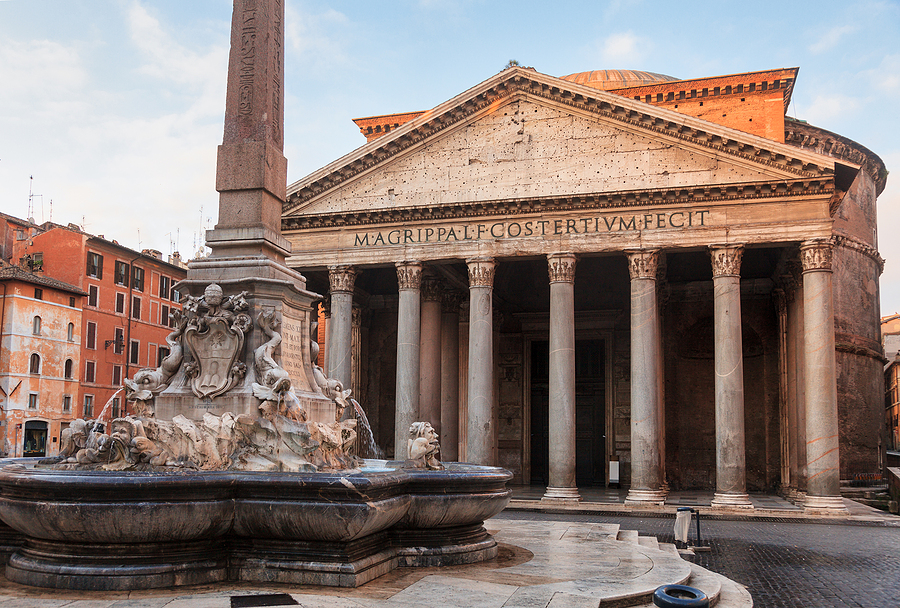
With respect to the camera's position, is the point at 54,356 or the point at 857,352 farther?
the point at 54,356

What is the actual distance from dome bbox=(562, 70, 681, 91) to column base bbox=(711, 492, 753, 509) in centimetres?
2249

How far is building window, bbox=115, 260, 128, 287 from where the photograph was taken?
41.2 meters

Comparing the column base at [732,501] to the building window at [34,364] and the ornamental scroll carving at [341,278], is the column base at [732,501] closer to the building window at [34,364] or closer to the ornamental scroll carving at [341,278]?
the ornamental scroll carving at [341,278]

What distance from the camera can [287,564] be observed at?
6086mm

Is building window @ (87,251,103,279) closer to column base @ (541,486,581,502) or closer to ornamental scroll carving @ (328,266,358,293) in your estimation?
ornamental scroll carving @ (328,266,358,293)

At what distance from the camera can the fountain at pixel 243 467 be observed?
5.75 m

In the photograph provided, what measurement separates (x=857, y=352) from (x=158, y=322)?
34.7 meters

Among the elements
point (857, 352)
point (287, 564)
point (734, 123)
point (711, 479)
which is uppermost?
point (734, 123)

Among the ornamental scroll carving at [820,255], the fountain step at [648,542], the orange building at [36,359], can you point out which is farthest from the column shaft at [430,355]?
the orange building at [36,359]

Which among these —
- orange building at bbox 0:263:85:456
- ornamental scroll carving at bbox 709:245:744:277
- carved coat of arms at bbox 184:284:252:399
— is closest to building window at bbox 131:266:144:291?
orange building at bbox 0:263:85:456

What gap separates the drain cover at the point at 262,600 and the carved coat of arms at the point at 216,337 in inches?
95.3

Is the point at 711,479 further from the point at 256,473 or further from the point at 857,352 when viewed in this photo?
the point at 256,473

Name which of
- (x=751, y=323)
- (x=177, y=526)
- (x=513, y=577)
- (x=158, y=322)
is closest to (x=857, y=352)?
(x=751, y=323)

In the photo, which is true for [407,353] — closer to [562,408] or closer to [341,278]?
[341,278]
